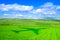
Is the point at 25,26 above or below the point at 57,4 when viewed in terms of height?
below

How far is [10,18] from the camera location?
1817 millimetres

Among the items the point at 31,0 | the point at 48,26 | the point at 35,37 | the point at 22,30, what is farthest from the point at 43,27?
the point at 31,0

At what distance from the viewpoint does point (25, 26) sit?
1.81 m

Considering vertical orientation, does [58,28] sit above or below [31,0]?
below

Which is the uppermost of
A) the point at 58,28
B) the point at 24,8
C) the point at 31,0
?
Answer: the point at 31,0

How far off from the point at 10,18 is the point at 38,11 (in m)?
0.42

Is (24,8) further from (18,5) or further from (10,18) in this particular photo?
(10,18)

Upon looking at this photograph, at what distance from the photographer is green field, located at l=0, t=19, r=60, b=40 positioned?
5.82ft

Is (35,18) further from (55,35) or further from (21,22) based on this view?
(55,35)

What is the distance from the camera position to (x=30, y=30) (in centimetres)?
179

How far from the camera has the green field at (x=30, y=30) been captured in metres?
1.77

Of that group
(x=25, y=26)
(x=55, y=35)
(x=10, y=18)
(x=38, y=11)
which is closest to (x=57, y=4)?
(x=38, y=11)

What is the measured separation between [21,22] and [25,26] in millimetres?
82

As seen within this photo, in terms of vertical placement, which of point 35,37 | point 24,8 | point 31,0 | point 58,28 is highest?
point 31,0
